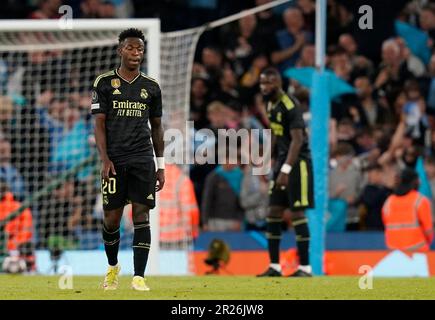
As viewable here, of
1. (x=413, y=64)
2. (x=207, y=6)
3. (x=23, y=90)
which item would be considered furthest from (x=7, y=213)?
(x=413, y=64)

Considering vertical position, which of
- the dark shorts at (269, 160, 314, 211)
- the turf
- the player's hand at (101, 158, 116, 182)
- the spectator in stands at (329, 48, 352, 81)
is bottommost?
the turf

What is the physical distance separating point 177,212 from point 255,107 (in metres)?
3.16

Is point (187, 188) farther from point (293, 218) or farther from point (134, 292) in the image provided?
point (134, 292)

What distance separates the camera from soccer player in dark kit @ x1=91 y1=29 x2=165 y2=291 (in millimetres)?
10492

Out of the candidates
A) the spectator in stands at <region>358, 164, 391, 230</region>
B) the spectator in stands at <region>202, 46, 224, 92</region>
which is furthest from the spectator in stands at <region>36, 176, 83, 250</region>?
the spectator in stands at <region>358, 164, 391, 230</region>

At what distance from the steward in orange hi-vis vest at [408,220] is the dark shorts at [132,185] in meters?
6.84

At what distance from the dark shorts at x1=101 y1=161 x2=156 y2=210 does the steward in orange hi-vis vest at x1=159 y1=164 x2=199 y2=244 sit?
630 cm

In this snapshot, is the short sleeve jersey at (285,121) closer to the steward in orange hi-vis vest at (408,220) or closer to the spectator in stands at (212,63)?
the steward in orange hi-vis vest at (408,220)

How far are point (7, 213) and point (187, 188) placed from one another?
2694mm

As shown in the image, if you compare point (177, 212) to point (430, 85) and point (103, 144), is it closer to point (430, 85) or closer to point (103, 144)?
point (430, 85)

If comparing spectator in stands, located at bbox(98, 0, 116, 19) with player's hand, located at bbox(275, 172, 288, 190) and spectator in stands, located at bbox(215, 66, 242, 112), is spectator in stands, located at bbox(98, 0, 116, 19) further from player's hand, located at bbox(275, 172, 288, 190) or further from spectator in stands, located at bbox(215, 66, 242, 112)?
player's hand, located at bbox(275, 172, 288, 190)

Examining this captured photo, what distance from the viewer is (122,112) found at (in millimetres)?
10547

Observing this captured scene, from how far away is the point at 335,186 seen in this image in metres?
17.9

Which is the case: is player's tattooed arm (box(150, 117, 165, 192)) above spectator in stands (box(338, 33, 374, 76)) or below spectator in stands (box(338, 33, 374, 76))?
below
